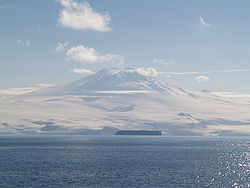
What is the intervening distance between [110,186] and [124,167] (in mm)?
40228

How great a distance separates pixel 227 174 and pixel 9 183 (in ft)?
212

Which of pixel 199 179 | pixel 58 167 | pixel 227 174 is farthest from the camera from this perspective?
pixel 58 167

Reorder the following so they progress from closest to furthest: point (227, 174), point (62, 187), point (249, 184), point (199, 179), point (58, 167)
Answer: point (62, 187) → point (249, 184) → point (199, 179) → point (227, 174) → point (58, 167)

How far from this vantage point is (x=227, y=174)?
124 meters

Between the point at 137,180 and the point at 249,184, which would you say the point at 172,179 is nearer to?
the point at 137,180

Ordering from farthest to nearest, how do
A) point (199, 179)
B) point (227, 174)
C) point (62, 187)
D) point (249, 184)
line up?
point (227, 174), point (199, 179), point (249, 184), point (62, 187)

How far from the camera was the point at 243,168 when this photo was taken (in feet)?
467

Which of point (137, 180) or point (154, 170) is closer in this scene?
point (137, 180)

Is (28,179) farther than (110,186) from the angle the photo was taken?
Yes

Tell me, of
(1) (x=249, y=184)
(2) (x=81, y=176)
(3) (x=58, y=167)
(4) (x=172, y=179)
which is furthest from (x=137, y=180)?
(3) (x=58, y=167)

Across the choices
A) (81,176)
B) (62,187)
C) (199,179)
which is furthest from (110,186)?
(199,179)

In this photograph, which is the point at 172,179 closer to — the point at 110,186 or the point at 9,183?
the point at 110,186

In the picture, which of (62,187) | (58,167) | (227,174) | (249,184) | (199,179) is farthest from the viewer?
(58,167)

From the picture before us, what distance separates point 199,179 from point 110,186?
27.2 metres
